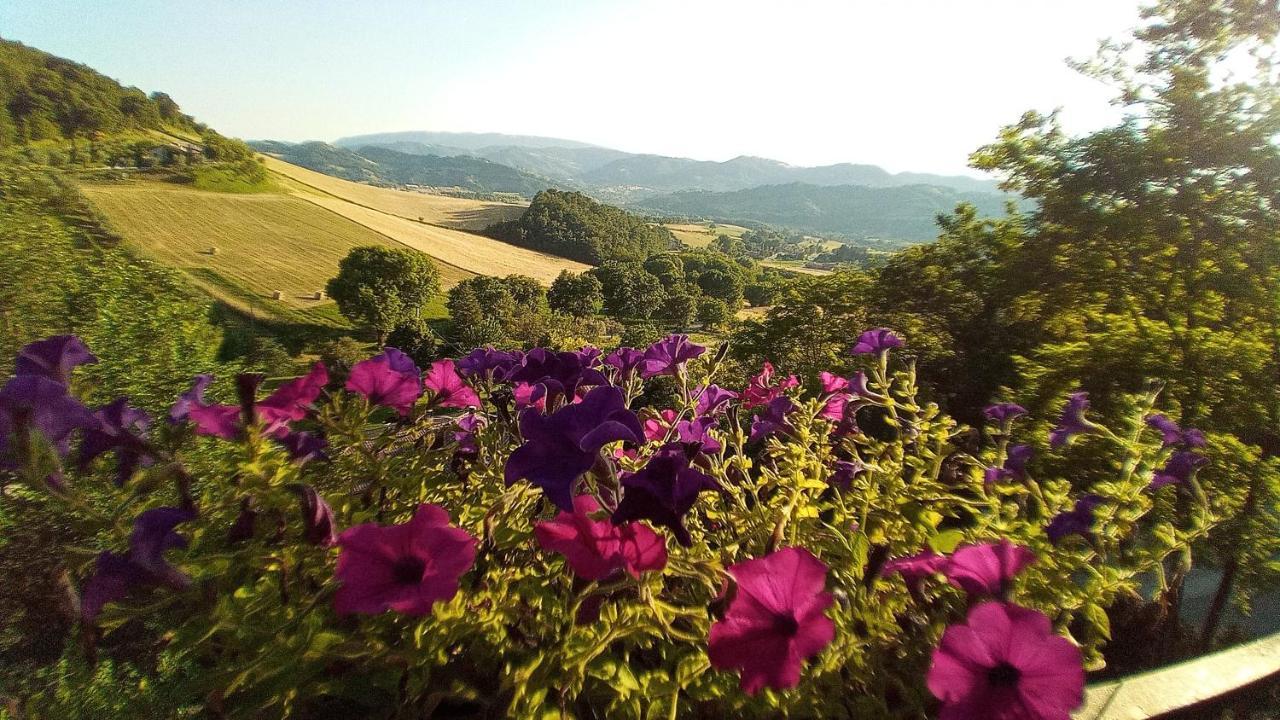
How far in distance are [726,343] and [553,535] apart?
962 millimetres

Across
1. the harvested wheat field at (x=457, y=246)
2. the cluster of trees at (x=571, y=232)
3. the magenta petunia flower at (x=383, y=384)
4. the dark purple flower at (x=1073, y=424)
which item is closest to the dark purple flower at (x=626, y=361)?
the magenta petunia flower at (x=383, y=384)

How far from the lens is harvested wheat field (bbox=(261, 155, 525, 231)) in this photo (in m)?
65.2

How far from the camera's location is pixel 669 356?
1.49 metres

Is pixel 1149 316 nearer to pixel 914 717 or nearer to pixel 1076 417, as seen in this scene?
pixel 1076 417

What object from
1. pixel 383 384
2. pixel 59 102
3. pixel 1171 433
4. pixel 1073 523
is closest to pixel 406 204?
pixel 59 102

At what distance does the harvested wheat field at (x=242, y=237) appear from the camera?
127ft

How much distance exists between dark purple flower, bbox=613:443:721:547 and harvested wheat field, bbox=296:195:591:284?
52.6m

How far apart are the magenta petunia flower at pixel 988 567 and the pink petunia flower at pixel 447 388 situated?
3.66ft

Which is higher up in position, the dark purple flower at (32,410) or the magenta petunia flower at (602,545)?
the dark purple flower at (32,410)

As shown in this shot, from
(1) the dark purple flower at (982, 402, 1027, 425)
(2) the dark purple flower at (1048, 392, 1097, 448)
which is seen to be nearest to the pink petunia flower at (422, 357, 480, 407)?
(1) the dark purple flower at (982, 402, 1027, 425)

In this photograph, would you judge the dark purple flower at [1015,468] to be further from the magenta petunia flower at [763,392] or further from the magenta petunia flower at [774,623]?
the magenta petunia flower at [774,623]

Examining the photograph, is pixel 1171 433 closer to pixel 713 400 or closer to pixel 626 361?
pixel 713 400

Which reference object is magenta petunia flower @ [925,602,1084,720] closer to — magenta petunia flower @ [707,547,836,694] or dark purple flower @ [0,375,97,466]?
magenta petunia flower @ [707,547,836,694]

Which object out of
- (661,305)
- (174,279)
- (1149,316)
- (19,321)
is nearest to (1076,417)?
(1149,316)
